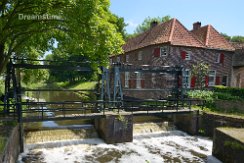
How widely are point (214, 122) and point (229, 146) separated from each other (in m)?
5.26

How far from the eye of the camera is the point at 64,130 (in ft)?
44.1

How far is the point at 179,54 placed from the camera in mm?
24047

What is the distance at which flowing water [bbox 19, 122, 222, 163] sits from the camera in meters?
10.9

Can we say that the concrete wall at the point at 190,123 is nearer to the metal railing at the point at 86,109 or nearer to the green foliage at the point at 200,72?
the metal railing at the point at 86,109

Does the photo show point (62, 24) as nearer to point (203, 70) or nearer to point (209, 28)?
point (203, 70)

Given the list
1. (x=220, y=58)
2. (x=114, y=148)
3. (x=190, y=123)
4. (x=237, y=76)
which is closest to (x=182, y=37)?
(x=220, y=58)

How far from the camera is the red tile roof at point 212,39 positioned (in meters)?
26.2

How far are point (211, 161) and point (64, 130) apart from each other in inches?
342

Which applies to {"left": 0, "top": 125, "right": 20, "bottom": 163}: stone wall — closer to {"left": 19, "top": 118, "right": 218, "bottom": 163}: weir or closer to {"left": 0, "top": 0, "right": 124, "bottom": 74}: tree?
{"left": 19, "top": 118, "right": 218, "bottom": 163}: weir

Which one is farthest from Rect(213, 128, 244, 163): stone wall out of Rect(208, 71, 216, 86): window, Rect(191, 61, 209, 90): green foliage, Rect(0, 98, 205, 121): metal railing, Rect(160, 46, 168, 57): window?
Rect(208, 71, 216, 86): window

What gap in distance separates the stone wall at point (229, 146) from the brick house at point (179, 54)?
481 inches

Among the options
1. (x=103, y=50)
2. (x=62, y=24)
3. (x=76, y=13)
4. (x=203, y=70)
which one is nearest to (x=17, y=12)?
(x=62, y=24)

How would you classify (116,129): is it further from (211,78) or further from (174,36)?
(211,78)

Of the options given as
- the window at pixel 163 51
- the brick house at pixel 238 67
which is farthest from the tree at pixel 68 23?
the brick house at pixel 238 67
